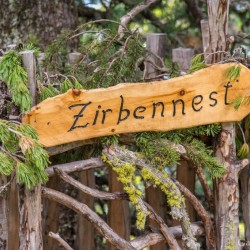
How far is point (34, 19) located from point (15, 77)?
1276 millimetres

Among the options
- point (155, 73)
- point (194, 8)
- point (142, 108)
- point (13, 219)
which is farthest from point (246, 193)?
point (194, 8)

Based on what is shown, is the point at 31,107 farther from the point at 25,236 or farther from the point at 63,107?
the point at 25,236

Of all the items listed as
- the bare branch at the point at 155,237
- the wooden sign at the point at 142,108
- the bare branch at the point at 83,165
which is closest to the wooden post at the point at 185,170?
the bare branch at the point at 155,237

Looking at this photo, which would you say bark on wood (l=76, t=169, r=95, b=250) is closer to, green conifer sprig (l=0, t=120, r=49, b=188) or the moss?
the moss

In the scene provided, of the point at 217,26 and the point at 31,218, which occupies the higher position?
the point at 217,26

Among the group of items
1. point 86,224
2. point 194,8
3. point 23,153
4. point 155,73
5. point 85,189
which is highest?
point 194,8

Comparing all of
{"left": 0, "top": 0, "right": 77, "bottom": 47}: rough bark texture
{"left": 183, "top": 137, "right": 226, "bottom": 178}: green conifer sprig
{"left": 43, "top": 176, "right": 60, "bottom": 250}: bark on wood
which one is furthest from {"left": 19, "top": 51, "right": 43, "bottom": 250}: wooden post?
{"left": 0, "top": 0, "right": 77, "bottom": 47}: rough bark texture

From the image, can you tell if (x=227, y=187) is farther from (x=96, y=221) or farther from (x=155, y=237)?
(x=96, y=221)

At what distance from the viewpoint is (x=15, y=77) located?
5.86 ft

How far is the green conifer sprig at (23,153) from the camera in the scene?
1.70 meters

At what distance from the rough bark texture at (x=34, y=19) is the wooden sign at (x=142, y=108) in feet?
3.83

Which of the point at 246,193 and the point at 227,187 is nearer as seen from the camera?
the point at 227,187

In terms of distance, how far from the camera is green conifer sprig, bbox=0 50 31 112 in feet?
5.85

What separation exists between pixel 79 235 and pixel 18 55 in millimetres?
917
